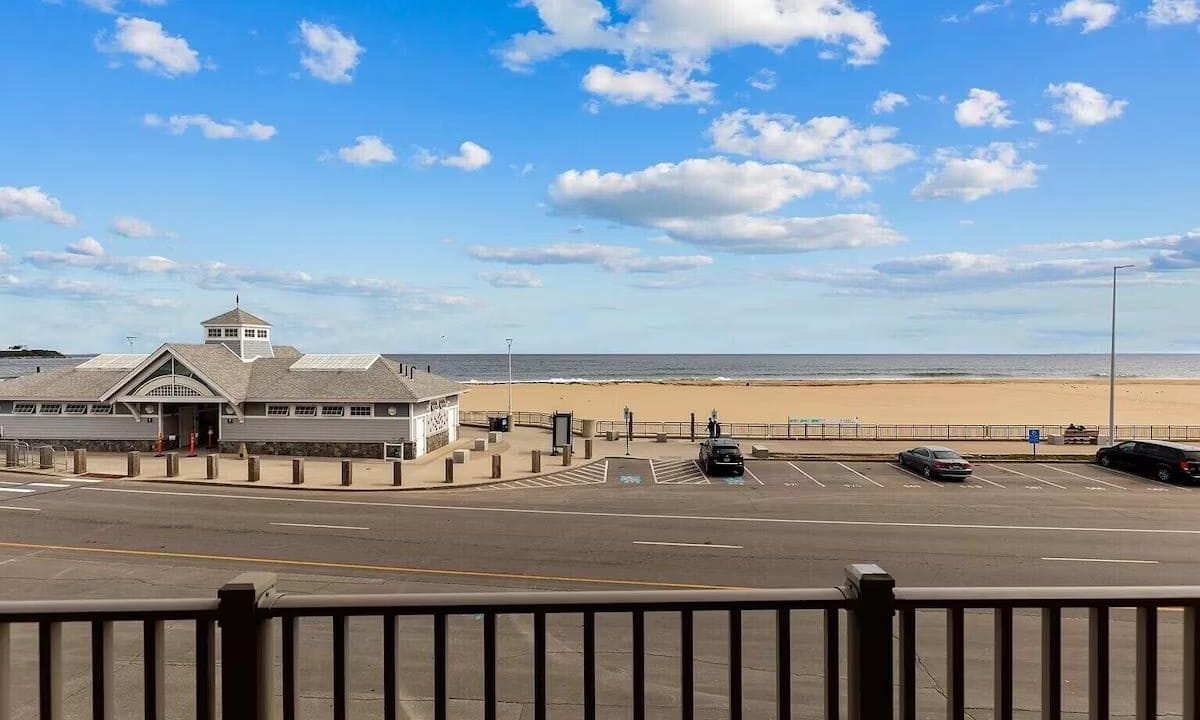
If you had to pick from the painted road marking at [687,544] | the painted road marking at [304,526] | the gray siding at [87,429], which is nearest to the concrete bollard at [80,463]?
the gray siding at [87,429]

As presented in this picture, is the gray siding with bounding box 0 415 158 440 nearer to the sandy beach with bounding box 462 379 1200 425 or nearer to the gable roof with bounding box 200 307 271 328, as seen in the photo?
the gable roof with bounding box 200 307 271 328

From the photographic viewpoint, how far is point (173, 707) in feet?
27.5

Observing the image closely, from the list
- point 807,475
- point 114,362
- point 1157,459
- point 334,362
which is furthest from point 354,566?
point 114,362

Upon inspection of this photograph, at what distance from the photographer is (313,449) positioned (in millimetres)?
36438

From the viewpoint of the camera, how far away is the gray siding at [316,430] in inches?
1417

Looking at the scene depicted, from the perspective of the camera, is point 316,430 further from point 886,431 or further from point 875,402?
point 875,402

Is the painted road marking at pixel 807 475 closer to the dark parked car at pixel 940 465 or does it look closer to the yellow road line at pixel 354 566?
the dark parked car at pixel 940 465

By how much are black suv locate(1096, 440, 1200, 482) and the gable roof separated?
1794 inches

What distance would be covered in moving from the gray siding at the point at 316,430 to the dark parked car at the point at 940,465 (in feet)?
80.1

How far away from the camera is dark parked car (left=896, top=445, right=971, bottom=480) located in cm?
2964

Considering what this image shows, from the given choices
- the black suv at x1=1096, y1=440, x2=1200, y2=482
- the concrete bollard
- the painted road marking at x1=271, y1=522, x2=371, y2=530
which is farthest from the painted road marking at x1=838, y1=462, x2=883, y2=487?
the concrete bollard

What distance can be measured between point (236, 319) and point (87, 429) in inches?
363

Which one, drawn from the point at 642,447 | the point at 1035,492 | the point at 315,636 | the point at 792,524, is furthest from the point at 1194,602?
the point at 642,447

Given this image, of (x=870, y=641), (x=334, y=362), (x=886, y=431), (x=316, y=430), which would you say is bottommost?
(x=886, y=431)
